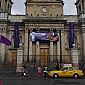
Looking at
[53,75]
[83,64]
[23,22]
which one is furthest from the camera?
[23,22]

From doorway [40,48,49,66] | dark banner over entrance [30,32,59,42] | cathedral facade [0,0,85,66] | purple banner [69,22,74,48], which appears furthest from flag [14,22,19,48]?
purple banner [69,22,74,48]

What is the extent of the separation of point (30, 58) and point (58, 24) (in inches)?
315

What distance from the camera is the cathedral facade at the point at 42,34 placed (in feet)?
121

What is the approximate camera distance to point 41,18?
38250mm

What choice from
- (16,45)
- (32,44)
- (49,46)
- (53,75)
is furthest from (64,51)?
(53,75)

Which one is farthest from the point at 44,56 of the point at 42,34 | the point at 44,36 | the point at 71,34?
the point at 71,34

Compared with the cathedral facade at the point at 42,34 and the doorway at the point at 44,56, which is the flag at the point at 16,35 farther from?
Result: the doorway at the point at 44,56

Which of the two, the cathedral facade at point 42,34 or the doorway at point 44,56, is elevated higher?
the cathedral facade at point 42,34

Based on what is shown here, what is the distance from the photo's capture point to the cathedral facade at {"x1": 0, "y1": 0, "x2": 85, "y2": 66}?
121 feet

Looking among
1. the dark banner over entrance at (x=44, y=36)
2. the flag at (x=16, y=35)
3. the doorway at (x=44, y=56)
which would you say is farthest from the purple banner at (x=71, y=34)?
the flag at (x=16, y=35)

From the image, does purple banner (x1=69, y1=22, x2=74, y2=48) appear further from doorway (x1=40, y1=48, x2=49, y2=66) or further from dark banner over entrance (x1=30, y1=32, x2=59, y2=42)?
doorway (x1=40, y1=48, x2=49, y2=66)

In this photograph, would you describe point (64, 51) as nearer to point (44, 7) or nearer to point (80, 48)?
point (80, 48)

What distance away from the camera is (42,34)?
121ft

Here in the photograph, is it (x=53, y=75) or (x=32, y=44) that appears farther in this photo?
(x=32, y=44)
